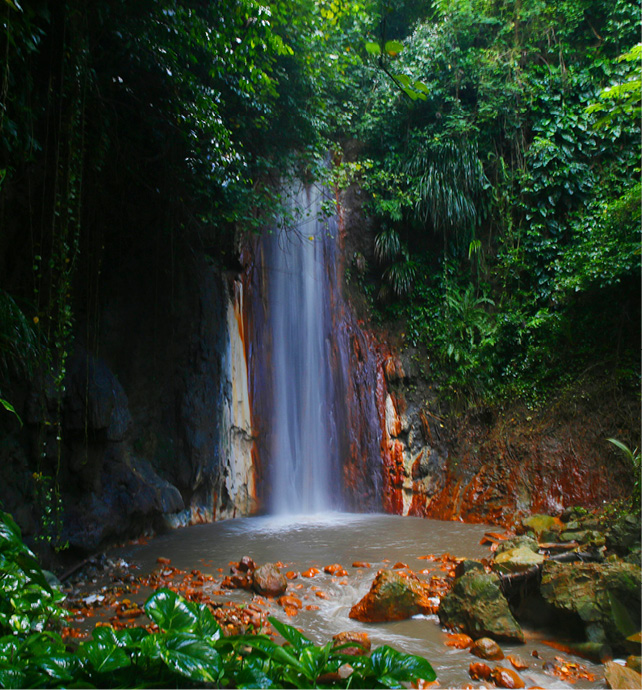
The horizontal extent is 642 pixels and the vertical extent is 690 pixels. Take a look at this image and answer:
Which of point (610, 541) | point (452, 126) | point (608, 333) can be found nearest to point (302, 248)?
point (452, 126)

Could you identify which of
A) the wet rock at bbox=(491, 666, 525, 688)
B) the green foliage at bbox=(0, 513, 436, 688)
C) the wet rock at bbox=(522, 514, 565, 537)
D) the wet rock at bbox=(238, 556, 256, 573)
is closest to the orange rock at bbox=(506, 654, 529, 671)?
the wet rock at bbox=(491, 666, 525, 688)

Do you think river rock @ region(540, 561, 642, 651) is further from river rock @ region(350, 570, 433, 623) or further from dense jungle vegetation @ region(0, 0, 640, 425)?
dense jungle vegetation @ region(0, 0, 640, 425)

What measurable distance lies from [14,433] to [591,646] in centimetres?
427

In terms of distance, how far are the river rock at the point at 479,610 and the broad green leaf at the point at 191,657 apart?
1959mm

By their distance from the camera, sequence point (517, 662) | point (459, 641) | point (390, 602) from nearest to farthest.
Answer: point (517, 662), point (459, 641), point (390, 602)

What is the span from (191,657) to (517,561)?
2814 millimetres

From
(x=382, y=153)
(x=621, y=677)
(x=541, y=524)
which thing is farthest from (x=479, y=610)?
(x=382, y=153)

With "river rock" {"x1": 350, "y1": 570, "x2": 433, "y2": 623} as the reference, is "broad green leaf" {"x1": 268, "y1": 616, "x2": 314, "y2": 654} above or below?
above

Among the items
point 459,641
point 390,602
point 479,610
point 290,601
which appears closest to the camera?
point 459,641

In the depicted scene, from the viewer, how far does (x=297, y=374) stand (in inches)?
312

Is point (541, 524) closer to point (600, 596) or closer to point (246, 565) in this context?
point (600, 596)

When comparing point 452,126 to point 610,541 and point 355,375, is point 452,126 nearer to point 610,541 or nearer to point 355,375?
point 355,375

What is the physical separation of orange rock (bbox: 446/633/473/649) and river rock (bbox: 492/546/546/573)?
2.55ft

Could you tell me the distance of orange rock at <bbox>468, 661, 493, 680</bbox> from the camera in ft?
7.16
